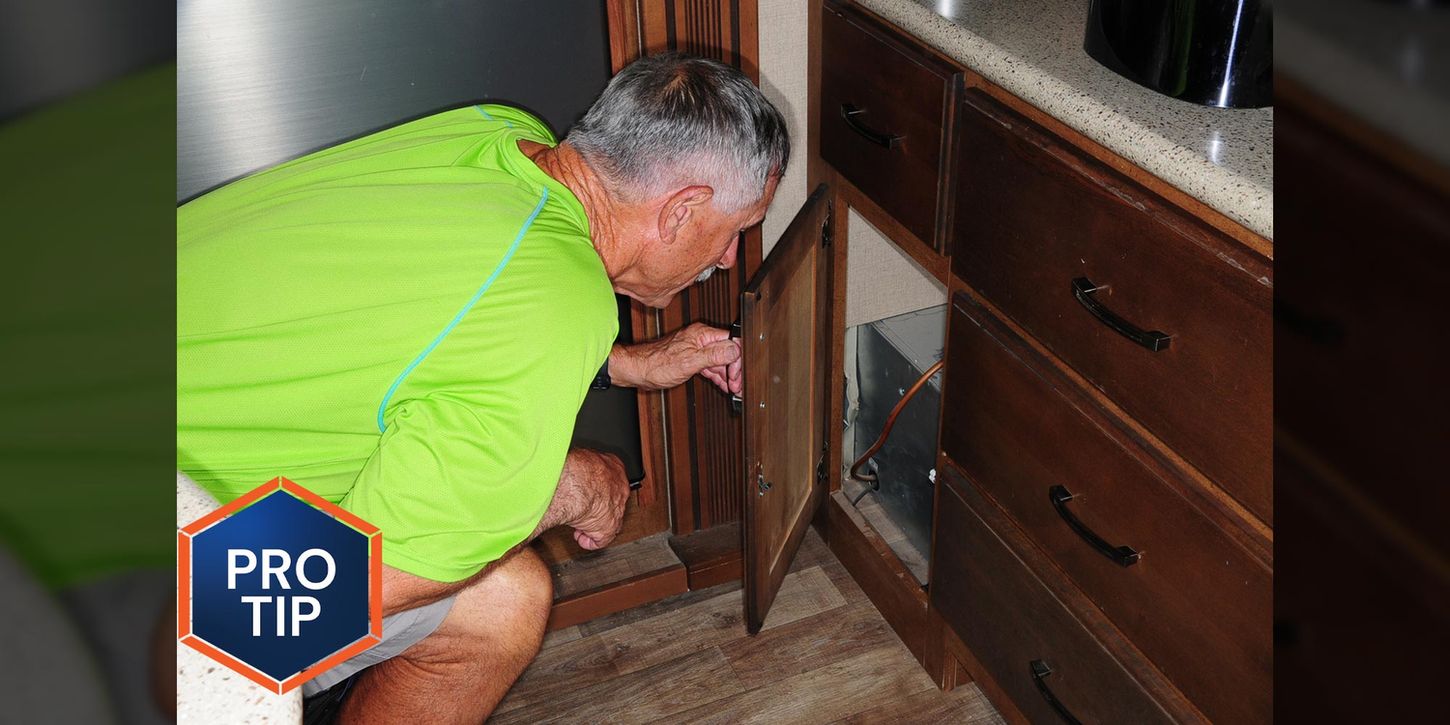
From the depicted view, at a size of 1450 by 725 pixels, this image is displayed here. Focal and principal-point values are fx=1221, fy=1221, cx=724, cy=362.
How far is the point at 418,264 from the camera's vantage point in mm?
1042

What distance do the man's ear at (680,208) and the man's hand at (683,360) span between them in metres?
0.31

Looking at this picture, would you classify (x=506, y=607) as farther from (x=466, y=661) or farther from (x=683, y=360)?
(x=683, y=360)

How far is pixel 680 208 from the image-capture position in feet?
3.88

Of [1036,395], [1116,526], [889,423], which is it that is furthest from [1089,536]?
[889,423]

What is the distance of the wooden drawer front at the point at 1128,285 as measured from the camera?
0.92m

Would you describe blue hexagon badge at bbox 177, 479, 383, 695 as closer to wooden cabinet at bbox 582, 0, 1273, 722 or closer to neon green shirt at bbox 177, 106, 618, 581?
neon green shirt at bbox 177, 106, 618, 581

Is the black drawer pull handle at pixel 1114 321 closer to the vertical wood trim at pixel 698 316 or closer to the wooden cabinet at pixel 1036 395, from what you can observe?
the wooden cabinet at pixel 1036 395

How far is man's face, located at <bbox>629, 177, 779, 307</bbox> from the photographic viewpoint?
3.95 feet

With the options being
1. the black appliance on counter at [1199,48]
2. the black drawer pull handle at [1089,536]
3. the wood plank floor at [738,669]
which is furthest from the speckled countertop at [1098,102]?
the wood plank floor at [738,669]

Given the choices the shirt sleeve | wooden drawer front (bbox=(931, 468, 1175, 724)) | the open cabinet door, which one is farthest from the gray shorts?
wooden drawer front (bbox=(931, 468, 1175, 724))

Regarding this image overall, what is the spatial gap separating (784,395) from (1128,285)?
1.77 feet
